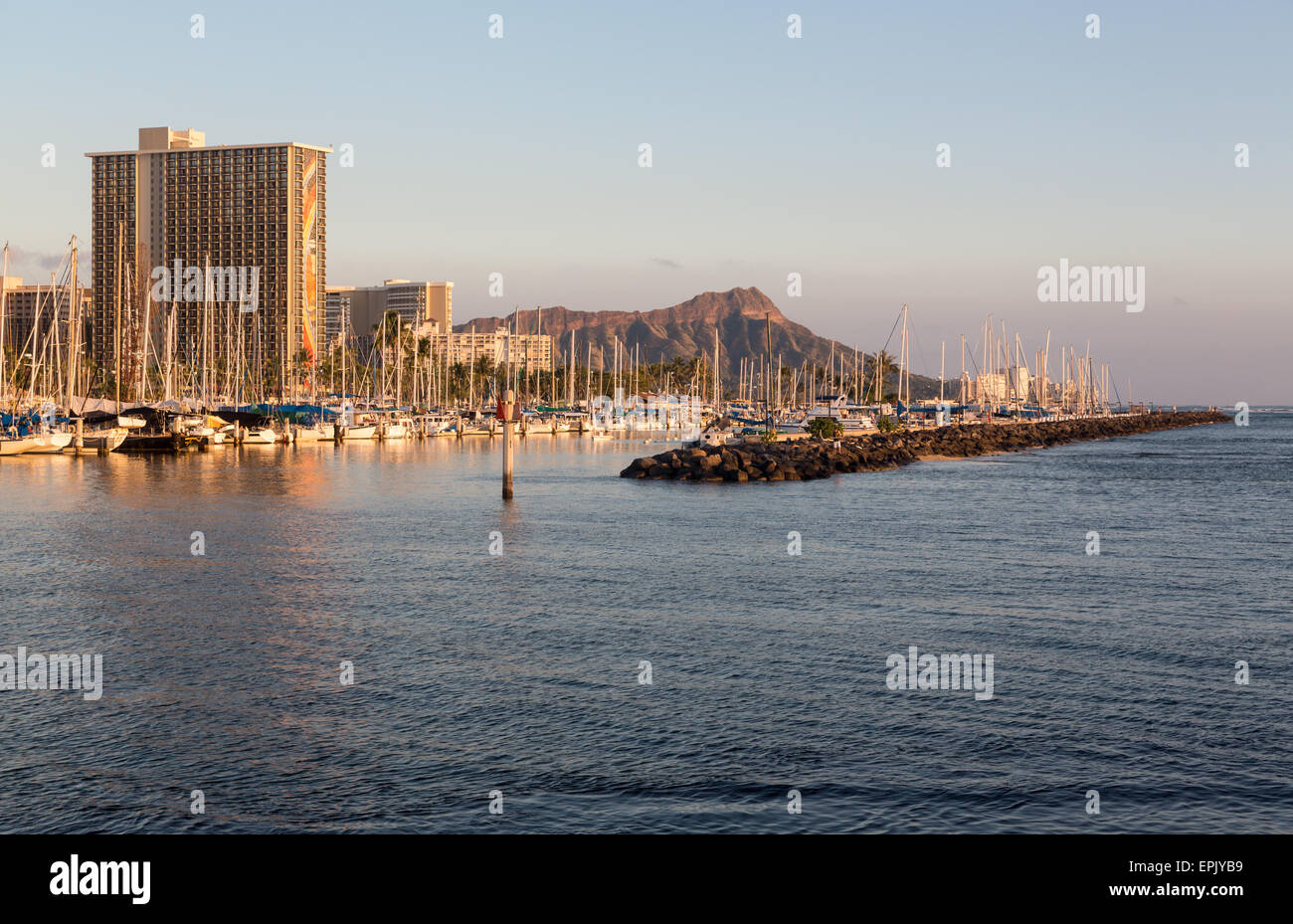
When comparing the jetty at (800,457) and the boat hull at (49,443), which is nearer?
the jetty at (800,457)

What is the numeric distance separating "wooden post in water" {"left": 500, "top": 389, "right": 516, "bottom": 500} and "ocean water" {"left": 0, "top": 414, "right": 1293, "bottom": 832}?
27.0 ft

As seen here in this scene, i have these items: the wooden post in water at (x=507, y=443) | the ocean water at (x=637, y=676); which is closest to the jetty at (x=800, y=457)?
the wooden post in water at (x=507, y=443)

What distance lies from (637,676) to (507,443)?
38.7m

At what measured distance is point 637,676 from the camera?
1997 centimetres

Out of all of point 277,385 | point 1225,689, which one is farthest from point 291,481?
point 277,385

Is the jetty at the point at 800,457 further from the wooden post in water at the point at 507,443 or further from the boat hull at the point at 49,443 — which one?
the boat hull at the point at 49,443

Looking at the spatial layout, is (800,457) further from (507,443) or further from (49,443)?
(49,443)

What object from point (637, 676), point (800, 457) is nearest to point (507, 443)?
point (800, 457)

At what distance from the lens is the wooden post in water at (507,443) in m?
53.6

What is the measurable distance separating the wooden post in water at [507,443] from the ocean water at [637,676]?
8229mm

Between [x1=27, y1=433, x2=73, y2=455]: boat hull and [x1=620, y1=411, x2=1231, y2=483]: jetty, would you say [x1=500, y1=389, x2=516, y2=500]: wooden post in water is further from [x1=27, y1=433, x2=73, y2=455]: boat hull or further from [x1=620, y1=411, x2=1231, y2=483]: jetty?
[x1=27, y1=433, x2=73, y2=455]: boat hull

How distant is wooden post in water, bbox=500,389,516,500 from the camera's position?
53.6 metres

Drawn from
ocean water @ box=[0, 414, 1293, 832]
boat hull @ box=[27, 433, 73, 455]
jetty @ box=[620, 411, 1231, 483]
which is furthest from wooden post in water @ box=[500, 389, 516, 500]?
boat hull @ box=[27, 433, 73, 455]
